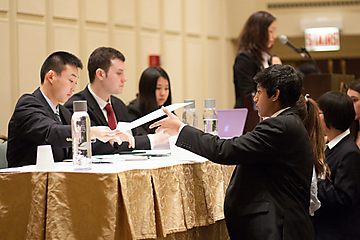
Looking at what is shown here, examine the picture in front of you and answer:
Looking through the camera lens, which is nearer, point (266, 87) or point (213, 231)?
point (266, 87)

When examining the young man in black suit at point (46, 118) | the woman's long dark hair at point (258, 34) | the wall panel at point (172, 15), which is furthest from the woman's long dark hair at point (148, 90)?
the wall panel at point (172, 15)

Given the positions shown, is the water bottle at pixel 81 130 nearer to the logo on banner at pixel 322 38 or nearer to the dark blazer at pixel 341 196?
the dark blazer at pixel 341 196

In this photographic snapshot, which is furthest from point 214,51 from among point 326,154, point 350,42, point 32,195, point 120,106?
point 32,195

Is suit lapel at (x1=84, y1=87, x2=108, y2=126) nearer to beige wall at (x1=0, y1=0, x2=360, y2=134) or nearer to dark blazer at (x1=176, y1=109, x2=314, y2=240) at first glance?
dark blazer at (x1=176, y1=109, x2=314, y2=240)

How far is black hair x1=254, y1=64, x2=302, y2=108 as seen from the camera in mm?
2266

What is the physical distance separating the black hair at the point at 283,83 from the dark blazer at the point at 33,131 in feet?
3.48

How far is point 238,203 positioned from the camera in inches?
88.4

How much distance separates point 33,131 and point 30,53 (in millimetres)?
2659

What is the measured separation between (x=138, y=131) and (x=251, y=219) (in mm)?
1666

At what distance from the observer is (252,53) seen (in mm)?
4273

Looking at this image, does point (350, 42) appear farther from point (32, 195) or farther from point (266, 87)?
point (32, 195)

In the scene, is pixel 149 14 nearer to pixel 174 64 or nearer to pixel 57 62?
pixel 174 64

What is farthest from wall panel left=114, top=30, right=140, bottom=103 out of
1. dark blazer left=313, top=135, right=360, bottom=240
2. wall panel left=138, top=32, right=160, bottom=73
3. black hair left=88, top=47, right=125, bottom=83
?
dark blazer left=313, top=135, right=360, bottom=240

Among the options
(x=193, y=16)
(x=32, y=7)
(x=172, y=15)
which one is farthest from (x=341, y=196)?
(x=193, y=16)
